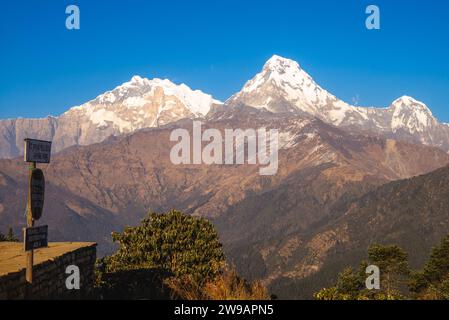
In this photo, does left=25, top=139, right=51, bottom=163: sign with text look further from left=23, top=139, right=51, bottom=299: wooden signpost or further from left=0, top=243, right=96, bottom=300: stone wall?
left=0, top=243, right=96, bottom=300: stone wall

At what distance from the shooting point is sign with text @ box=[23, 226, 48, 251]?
19.6 metres

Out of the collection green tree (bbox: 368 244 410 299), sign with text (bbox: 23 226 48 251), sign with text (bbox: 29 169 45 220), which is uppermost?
sign with text (bbox: 29 169 45 220)

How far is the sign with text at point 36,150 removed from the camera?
20.3 metres

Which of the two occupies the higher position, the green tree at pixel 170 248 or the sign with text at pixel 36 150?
the sign with text at pixel 36 150

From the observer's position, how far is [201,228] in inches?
1925

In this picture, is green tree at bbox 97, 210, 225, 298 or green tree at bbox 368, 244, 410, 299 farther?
green tree at bbox 368, 244, 410, 299

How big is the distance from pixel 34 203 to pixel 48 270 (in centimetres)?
423
